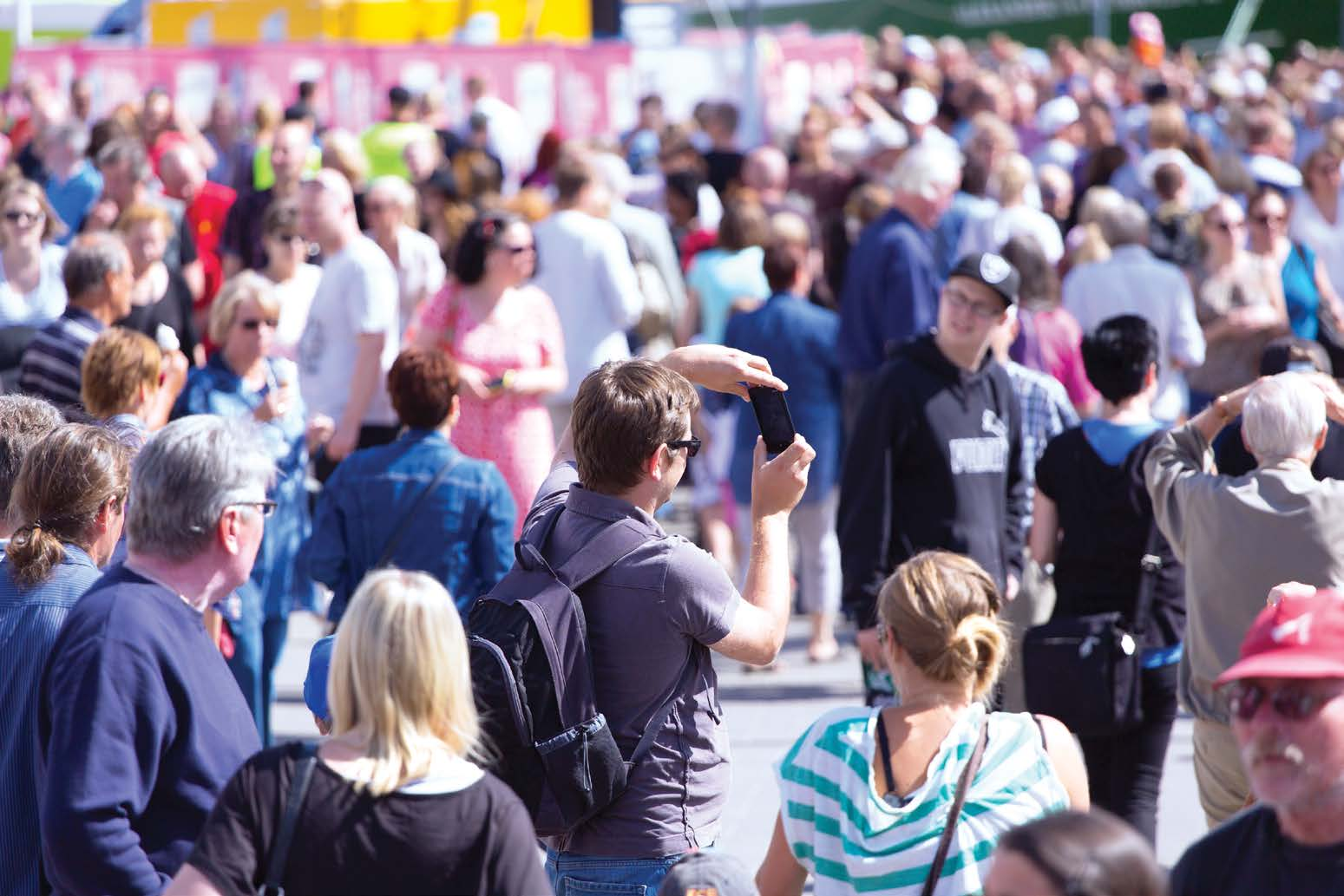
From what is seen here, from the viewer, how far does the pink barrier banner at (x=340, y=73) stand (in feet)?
63.3

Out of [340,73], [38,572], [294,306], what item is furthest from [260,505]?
[340,73]

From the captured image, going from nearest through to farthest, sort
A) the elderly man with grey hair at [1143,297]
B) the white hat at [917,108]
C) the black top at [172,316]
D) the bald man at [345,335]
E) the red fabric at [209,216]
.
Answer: the bald man at [345,335] < the black top at [172,316] < the elderly man with grey hair at [1143,297] < the red fabric at [209,216] < the white hat at [917,108]

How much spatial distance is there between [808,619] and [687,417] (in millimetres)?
6111

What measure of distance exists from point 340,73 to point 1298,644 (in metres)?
18.2

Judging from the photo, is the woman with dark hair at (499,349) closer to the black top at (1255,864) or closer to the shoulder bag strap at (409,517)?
the shoulder bag strap at (409,517)

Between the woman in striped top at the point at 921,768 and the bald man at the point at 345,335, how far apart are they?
4.31 meters

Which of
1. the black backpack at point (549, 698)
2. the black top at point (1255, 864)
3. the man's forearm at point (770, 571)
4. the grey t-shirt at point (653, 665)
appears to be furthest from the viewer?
the man's forearm at point (770, 571)

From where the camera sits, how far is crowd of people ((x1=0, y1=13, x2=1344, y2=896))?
103 inches

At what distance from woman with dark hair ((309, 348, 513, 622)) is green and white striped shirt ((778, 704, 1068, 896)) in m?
2.56


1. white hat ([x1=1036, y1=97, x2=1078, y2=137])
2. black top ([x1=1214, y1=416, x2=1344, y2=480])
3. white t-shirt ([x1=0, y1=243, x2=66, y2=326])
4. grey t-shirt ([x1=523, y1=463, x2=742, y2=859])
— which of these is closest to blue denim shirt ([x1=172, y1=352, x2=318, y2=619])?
white t-shirt ([x1=0, y1=243, x2=66, y2=326])

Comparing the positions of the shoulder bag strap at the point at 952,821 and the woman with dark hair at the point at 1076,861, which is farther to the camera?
the shoulder bag strap at the point at 952,821

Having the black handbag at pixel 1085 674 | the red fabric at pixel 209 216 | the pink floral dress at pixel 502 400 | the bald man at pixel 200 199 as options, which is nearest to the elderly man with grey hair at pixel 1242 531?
the black handbag at pixel 1085 674

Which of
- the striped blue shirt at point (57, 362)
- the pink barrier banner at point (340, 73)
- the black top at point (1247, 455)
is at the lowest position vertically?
the black top at point (1247, 455)

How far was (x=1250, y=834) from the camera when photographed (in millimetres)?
2486
